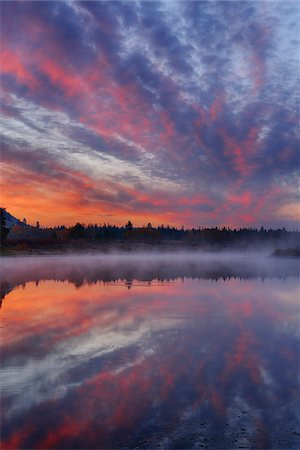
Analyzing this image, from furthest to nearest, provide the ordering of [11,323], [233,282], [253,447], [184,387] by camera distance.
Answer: [233,282]
[11,323]
[184,387]
[253,447]

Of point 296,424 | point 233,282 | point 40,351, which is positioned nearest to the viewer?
point 296,424

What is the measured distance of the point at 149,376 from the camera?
13.0 meters

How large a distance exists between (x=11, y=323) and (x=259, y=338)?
12.2m

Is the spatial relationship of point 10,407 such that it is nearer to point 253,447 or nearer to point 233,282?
point 253,447

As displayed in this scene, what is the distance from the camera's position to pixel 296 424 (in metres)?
9.86

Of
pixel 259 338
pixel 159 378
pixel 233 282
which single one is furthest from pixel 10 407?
pixel 233 282

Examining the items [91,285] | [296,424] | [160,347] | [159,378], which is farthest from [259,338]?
[91,285]

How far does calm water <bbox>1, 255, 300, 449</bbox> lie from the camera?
934cm

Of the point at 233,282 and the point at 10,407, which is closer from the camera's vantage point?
the point at 10,407

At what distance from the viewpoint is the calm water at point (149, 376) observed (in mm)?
9344

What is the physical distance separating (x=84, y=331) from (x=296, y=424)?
11596 mm

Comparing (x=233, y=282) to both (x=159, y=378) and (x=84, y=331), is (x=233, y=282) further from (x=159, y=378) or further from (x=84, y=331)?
(x=159, y=378)

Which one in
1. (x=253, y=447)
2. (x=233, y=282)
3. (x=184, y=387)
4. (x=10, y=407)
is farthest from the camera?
(x=233, y=282)

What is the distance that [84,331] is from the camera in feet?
64.1
